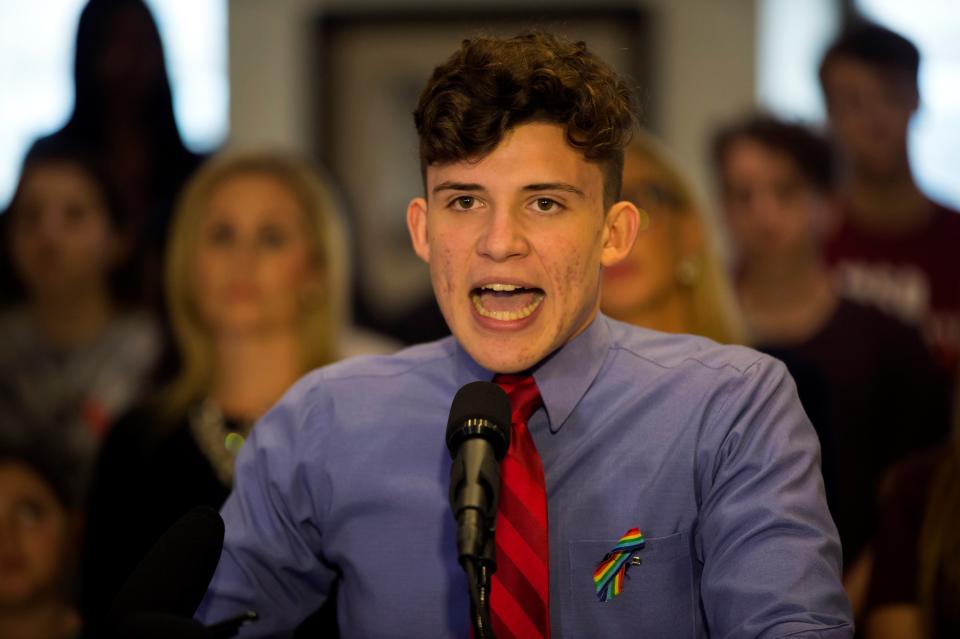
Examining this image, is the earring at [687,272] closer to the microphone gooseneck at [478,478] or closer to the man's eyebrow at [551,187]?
the man's eyebrow at [551,187]

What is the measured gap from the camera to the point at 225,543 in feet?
5.12

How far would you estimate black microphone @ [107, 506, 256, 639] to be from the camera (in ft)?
3.74

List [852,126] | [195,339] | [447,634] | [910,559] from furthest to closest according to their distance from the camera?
[852,126] → [195,339] → [910,559] → [447,634]

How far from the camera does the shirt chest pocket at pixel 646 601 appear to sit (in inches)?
58.0

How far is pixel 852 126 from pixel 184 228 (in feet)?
5.92

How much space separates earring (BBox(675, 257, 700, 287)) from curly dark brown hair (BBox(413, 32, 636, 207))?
4.56 feet

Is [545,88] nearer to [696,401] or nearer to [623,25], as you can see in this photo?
[696,401]

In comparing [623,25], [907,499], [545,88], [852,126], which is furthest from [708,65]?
[545,88]

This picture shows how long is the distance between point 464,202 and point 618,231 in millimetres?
225

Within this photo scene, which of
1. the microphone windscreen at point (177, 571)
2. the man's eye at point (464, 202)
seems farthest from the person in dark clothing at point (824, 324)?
the microphone windscreen at point (177, 571)

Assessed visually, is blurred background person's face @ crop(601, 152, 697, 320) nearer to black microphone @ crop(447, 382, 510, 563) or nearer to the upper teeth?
the upper teeth

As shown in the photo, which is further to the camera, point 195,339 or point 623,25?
point 623,25

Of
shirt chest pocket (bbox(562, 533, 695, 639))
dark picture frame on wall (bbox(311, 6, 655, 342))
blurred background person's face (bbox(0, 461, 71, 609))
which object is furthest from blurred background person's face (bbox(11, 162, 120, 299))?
shirt chest pocket (bbox(562, 533, 695, 639))

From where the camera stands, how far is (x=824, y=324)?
3174 mm
